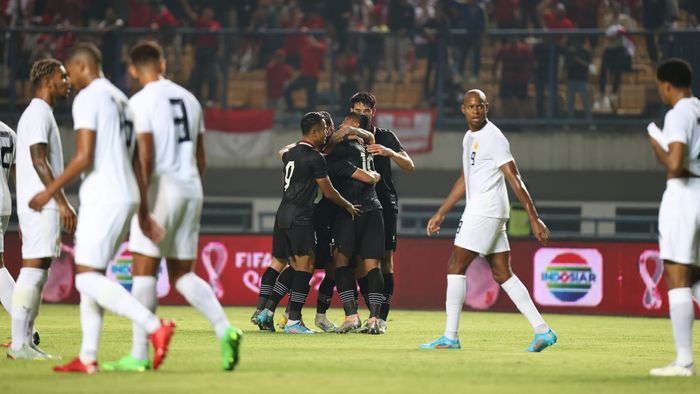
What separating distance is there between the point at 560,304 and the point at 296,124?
7464 mm

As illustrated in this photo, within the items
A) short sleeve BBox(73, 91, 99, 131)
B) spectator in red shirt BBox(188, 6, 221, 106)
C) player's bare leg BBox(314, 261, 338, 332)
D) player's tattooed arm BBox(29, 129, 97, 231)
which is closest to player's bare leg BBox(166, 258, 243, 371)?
player's tattooed arm BBox(29, 129, 97, 231)

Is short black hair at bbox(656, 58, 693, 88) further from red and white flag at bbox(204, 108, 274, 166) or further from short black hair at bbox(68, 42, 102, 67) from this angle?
red and white flag at bbox(204, 108, 274, 166)

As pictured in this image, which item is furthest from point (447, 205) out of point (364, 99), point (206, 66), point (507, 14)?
point (507, 14)

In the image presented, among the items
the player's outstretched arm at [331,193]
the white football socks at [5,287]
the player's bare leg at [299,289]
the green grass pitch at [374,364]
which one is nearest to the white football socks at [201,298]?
the green grass pitch at [374,364]

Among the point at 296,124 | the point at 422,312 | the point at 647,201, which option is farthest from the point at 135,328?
the point at 647,201

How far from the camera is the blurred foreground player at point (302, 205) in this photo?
13.3 m

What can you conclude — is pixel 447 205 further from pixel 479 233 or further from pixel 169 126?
pixel 169 126

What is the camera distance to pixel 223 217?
28.6 m

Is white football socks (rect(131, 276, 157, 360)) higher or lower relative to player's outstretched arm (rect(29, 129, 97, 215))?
lower

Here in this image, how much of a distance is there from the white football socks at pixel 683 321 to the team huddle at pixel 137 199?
3036mm

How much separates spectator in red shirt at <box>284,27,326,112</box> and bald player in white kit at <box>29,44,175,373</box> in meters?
16.5

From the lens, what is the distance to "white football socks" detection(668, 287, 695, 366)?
9312 mm

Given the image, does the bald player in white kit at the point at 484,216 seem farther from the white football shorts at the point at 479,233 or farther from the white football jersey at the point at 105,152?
the white football jersey at the point at 105,152

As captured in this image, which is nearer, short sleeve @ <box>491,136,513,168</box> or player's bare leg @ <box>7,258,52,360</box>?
player's bare leg @ <box>7,258,52,360</box>
